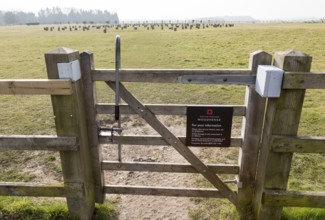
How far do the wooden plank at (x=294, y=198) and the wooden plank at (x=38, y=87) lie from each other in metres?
2.88

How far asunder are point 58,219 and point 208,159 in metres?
3.31

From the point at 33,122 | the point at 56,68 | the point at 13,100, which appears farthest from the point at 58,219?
the point at 13,100

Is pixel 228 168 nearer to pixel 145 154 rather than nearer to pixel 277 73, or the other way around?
pixel 277 73

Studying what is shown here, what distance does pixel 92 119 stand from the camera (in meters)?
3.88

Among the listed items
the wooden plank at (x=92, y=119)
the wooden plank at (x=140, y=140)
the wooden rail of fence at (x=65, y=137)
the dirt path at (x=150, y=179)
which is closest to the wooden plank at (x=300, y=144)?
the wooden plank at (x=140, y=140)

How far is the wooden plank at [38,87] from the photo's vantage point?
10.6ft

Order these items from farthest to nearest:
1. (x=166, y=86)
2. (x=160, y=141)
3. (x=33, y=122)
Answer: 1. (x=166, y=86)
2. (x=33, y=122)
3. (x=160, y=141)

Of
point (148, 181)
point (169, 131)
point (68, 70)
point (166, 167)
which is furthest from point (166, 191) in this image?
point (68, 70)

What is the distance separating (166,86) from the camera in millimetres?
12008

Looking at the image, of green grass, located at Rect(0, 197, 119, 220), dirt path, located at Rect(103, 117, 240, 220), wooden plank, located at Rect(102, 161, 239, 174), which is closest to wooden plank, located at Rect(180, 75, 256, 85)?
wooden plank, located at Rect(102, 161, 239, 174)

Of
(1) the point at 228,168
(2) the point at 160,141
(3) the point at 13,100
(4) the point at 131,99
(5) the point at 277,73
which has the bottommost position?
(3) the point at 13,100

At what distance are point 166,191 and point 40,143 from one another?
6.41 feet

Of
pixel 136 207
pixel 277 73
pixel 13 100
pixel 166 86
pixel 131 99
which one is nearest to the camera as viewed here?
pixel 277 73

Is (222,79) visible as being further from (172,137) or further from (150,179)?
(150,179)
